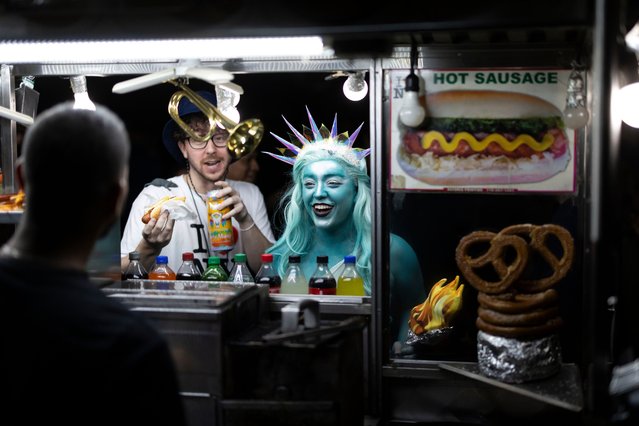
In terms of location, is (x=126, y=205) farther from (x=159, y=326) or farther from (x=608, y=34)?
(x=608, y=34)

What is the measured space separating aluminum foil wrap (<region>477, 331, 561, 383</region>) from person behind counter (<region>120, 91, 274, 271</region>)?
5.50 ft

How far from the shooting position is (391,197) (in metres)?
4.03

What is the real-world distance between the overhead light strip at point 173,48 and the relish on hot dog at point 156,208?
1.17 meters

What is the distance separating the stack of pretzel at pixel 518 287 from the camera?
11.1 ft

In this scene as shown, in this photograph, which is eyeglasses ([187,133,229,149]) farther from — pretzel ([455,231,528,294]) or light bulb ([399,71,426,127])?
pretzel ([455,231,528,294])

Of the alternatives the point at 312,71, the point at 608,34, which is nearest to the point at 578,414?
the point at 608,34

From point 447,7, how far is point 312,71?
1.19 meters

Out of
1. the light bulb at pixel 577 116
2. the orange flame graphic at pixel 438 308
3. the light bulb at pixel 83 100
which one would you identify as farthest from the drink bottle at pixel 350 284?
the light bulb at pixel 83 100

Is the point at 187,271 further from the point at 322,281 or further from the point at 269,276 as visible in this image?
the point at 322,281

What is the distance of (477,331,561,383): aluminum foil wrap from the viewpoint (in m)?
3.39

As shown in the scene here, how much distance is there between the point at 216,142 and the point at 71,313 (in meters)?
3.14

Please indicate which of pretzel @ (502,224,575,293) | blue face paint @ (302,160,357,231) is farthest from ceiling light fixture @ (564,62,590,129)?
blue face paint @ (302,160,357,231)

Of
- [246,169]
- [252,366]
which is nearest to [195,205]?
[246,169]

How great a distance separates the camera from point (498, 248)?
351 cm
